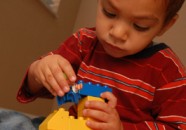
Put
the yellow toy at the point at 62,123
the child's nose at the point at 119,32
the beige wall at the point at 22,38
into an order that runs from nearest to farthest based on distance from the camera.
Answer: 1. the yellow toy at the point at 62,123
2. the child's nose at the point at 119,32
3. the beige wall at the point at 22,38

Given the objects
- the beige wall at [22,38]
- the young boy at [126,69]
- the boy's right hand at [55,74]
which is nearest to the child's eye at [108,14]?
the young boy at [126,69]

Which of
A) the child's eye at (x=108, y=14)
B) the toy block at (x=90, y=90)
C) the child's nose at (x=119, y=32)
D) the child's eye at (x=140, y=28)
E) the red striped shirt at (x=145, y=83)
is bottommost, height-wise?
the red striped shirt at (x=145, y=83)

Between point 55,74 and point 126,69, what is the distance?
0.15 meters

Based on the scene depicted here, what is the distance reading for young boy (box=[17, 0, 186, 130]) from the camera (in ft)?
1.78

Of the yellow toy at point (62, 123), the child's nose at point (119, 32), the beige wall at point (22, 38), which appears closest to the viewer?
the yellow toy at point (62, 123)

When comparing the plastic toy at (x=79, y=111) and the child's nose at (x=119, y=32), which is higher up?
the child's nose at (x=119, y=32)

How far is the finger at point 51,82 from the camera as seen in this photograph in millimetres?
515

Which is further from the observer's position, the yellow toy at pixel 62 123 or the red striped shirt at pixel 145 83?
the red striped shirt at pixel 145 83

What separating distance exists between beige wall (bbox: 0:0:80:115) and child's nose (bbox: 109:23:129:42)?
414 millimetres

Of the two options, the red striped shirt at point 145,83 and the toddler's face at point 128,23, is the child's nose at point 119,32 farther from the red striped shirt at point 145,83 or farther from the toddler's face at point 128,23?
the red striped shirt at point 145,83

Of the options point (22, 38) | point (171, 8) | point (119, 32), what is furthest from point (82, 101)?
point (22, 38)

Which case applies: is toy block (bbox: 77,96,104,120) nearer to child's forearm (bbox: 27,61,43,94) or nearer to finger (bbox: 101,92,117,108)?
finger (bbox: 101,92,117,108)

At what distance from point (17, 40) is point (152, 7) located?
52cm

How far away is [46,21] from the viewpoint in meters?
1.09
